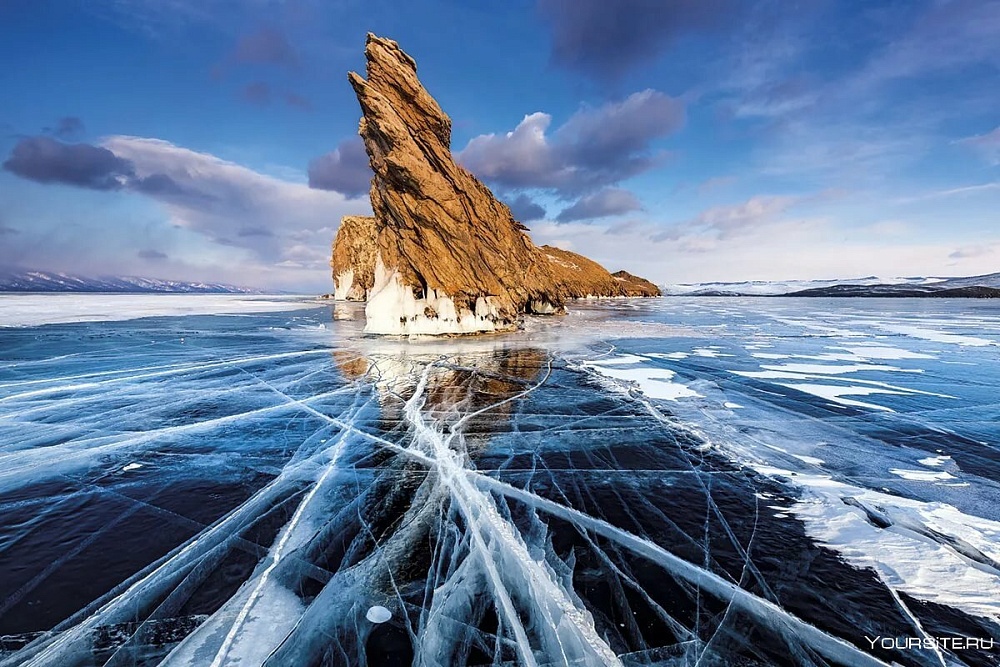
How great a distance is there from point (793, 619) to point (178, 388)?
1300 cm

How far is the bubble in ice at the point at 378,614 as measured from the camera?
3.16 meters

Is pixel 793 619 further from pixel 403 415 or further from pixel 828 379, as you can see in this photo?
pixel 828 379


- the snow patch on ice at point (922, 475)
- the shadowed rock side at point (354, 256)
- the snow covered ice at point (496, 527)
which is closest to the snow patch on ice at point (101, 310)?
the shadowed rock side at point (354, 256)

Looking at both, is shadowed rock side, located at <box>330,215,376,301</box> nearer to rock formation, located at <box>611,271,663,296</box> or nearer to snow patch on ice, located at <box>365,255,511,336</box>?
snow patch on ice, located at <box>365,255,511,336</box>

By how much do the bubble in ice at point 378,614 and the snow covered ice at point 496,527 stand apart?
23 millimetres

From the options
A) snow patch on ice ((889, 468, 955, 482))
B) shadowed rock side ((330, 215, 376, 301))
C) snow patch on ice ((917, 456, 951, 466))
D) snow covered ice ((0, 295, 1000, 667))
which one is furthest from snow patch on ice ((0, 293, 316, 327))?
snow patch on ice ((917, 456, 951, 466))

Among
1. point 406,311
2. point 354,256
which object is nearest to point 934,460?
point 406,311

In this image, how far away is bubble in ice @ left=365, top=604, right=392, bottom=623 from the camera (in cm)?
316

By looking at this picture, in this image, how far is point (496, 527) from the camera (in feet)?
14.6

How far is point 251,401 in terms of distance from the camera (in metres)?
9.57

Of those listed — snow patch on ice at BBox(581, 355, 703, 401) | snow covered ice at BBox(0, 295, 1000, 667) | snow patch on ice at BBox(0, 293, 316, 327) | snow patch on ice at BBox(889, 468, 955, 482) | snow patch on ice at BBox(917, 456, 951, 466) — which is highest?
snow patch on ice at BBox(0, 293, 316, 327)

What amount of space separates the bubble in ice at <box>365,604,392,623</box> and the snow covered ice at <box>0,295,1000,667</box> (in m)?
0.02

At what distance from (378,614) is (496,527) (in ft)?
5.07

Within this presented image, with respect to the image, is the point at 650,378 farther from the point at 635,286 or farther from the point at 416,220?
the point at 635,286
